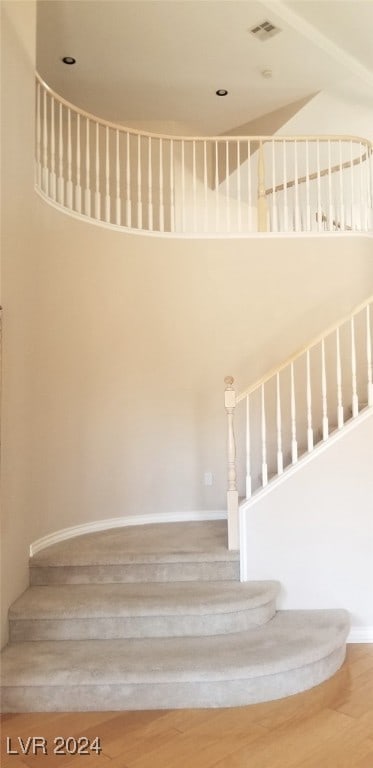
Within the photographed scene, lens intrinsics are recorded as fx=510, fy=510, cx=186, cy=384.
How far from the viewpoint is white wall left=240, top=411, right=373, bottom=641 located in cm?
345

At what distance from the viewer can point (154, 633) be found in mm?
3057

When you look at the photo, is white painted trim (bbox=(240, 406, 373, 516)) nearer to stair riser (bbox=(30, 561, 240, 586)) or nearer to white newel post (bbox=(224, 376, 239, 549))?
white newel post (bbox=(224, 376, 239, 549))

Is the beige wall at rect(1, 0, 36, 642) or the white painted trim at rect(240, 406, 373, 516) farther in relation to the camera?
the white painted trim at rect(240, 406, 373, 516)

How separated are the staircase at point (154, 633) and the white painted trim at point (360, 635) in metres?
0.21

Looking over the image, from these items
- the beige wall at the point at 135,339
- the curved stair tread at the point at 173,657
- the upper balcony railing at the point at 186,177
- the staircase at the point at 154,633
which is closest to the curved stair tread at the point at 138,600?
the staircase at the point at 154,633

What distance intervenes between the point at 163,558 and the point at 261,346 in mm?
2324

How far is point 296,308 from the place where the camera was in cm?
505

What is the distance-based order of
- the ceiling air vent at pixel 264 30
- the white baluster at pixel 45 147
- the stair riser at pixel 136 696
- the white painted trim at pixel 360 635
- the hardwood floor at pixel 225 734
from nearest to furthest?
the hardwood floor at pixel 225 734 < the stair riser at pixel 136 696 < the white painted trim at pixel 360 635 < the white baluster at pixel 45 147 < the ceiling air vent at pixel 264 30

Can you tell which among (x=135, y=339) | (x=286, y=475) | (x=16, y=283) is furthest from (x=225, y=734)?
(x=135, y=339)

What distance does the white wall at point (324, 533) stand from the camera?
345 cm

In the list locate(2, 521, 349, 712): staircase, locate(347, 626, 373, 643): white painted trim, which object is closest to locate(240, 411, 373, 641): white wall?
locate(347, 626, 373, 643): white painted trim

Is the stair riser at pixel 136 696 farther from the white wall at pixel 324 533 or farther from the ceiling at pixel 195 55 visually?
the ceiling at pixel 195 55

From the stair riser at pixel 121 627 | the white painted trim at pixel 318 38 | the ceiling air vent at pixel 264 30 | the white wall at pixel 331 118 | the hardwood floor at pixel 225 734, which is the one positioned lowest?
the hardwood floor at pixel 225 734

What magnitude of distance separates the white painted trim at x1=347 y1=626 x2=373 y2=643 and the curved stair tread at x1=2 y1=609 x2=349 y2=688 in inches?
13.7
